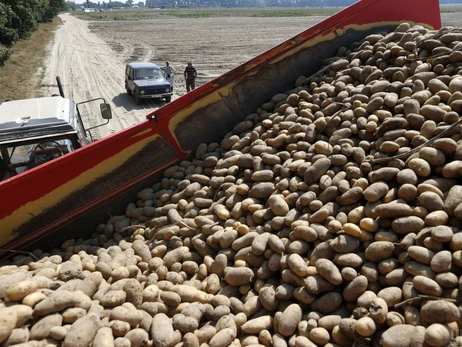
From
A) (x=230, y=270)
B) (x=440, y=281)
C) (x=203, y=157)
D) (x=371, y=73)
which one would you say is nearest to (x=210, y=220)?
(x=230, y=270)

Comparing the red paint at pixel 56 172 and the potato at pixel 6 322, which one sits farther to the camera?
the red paint at pixel 56 172

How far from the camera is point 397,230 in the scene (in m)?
3.57

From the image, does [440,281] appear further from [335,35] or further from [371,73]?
[335,35]

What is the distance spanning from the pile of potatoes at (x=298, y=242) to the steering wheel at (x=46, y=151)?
4.22 ft

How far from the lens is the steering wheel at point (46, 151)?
5.46m

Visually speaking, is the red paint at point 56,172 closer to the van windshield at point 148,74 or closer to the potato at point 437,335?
the potato at point 437,335

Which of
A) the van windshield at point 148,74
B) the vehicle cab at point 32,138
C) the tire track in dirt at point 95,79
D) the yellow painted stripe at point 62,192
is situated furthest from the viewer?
the van windshield at point 148,74

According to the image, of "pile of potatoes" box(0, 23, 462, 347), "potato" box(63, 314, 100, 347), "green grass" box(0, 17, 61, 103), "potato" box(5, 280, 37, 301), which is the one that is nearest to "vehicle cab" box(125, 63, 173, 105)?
"green grass" box(0, 17, 61, 103)

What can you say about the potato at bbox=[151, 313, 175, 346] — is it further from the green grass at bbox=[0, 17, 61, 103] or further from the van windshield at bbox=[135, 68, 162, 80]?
the green grass at bbox=[0, 17, 61, 103]

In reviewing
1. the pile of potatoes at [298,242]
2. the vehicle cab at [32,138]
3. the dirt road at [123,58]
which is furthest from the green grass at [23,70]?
the pile of potatoes at [298,242]

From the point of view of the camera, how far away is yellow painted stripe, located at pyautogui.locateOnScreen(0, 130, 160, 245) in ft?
15.6

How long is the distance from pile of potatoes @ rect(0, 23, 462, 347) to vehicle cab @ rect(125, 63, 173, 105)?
10285mm

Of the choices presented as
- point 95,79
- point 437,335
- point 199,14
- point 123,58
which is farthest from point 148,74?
point 199,14

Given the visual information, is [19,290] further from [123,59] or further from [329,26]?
[123,59]
